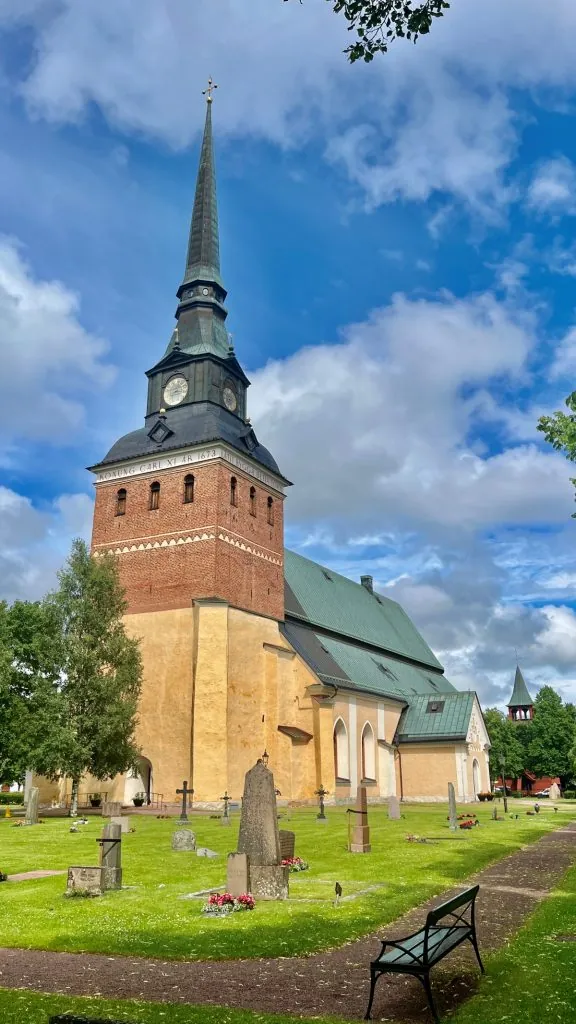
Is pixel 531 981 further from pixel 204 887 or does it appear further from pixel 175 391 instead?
pixel 175 391

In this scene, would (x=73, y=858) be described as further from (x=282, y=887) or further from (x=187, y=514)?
(x=187, y=514)

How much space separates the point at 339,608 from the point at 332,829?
2836 centimetres

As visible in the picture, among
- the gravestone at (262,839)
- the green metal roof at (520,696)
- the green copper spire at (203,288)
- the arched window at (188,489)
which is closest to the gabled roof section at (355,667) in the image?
the arched window at (188,489)

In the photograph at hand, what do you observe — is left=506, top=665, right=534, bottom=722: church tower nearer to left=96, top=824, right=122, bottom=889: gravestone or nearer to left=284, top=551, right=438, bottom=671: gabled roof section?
left=284, top=551, right=438, bottom=671: gabled roof section

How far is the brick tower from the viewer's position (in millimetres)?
38281

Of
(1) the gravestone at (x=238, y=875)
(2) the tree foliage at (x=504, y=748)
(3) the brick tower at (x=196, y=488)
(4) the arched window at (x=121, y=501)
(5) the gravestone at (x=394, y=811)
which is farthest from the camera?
(2) the tree foliage at (x=504, y=748)

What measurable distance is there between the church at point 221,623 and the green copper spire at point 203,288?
0.09 metres

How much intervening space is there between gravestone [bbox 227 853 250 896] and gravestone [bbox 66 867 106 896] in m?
2.25

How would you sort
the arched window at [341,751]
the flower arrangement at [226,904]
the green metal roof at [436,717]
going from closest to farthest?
1. the flower arrangement at [226,904]
2. the arched window at [341,751]
3. the green metal roof at [436,717]

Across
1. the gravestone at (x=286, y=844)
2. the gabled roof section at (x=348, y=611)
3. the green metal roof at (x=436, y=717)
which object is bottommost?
the gravestone at (x=286, y=844)

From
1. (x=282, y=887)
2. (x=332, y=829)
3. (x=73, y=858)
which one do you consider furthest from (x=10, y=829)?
(x=282, y=887)

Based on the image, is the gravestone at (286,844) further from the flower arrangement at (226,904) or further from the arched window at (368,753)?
the arched window at (368,753)

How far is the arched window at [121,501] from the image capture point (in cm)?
4128

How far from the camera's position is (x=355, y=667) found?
48312mm
